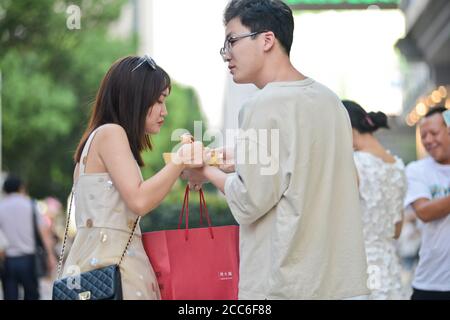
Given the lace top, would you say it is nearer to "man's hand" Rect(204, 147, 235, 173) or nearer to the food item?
"man's hand" Rect(204, 147, 235, 173)

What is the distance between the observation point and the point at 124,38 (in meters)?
38.2

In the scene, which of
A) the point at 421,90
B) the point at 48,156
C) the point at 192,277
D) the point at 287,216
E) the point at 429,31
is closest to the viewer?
the point at 287,216

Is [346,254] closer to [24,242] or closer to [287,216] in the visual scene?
[287,216]

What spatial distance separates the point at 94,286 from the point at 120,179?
379mm

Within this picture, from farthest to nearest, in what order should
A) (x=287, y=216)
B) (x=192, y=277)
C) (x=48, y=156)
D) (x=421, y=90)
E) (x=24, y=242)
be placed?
(x=48, y=156) → (x=421, y=90) → (x=24, y=242) → (x=192, y=277) → (x=287, y=216)

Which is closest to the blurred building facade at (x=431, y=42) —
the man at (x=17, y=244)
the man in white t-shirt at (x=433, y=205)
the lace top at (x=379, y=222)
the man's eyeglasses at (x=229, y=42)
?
the man at (x=17, y=244)

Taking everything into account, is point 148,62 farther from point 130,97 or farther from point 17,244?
point 17,244

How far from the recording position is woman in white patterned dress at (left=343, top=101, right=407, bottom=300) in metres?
4.99

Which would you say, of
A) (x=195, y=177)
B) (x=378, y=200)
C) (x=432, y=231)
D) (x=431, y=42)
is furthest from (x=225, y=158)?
(x=431, y=42)

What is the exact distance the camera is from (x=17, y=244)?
1012 cm

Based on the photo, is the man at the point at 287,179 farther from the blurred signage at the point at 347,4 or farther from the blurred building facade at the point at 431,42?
the blurred building facade at the point at 431,42

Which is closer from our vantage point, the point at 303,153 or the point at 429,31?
the point at 303,153
